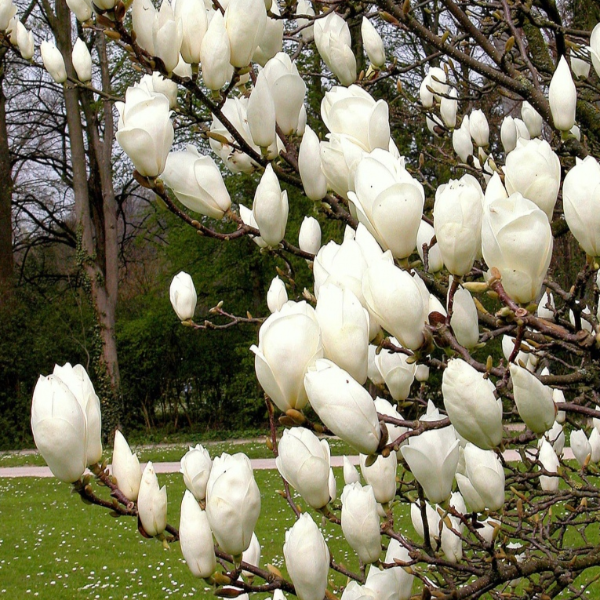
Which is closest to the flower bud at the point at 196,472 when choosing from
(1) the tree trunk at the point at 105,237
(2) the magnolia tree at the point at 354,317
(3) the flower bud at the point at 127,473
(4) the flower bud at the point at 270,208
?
(2) the magnolia tree at the point at 354,317

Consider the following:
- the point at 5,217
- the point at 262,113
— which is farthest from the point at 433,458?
the point at 5,217

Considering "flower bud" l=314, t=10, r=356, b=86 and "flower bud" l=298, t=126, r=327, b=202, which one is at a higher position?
"flower bud" l=314, t=10, r=356, b=86

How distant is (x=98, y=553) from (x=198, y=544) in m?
5.59

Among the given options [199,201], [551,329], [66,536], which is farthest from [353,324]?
[66,536]

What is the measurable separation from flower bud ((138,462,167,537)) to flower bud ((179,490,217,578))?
52 mm

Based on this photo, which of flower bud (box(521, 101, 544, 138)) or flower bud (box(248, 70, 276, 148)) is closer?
flower bud (box(248, 70, 276, 148))

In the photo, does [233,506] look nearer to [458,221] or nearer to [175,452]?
[458,221]

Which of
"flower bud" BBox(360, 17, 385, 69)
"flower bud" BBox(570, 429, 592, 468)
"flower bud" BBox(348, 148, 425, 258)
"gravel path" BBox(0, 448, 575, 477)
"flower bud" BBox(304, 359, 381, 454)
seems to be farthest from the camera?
"gravel path" BBox(0, 448, 575, 477)

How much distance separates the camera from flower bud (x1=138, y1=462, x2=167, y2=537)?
969mm

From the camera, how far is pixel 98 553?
6.03 m

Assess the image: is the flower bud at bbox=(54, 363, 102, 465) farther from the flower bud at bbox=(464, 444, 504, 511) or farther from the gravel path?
the gravel path

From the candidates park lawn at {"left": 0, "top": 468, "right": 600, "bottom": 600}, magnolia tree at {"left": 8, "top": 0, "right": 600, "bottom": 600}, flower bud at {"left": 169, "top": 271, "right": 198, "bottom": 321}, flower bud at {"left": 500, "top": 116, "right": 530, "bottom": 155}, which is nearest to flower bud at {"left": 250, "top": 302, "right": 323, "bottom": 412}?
magnolia tree at {"left": 8, "top": 0, "right": 600, "bottom": 600}

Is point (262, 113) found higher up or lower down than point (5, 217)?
lower down

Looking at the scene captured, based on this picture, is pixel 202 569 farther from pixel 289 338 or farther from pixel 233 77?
pixel 233 77
